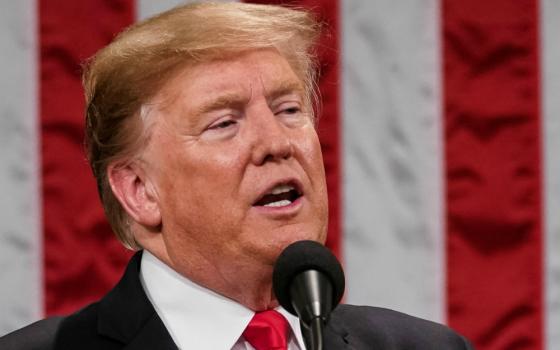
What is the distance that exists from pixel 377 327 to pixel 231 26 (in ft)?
1.59

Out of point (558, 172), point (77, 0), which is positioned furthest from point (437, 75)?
point (77, 0)

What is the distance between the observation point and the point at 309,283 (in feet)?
4.33

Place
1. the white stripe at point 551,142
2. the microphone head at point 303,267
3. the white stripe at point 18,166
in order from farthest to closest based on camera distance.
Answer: the white stripe at point 551,142 → the white stripe at point 18,166 → the microphone head at point 303,267

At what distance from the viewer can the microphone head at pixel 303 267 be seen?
1.33 m

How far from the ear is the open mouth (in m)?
0.16

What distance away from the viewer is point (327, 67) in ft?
7.56

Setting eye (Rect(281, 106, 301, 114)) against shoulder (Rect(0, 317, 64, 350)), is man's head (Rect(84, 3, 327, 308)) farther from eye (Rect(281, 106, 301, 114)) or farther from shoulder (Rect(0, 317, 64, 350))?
shoulder (Rect(0, 317, 64, 350))

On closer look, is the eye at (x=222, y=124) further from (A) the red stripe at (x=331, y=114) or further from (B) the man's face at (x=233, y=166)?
(A) the red stripe at (x=331, y=114)

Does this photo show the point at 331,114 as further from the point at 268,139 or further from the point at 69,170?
the point at 268,139

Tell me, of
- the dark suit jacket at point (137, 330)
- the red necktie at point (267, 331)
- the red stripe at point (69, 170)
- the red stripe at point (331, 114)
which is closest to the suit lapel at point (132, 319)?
the dark suit jacket at point (137, 330)

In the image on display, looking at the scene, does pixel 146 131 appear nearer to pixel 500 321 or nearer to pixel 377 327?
pixel 377 327

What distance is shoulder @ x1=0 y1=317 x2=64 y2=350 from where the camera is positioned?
5.36 ft

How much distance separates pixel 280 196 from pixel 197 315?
199mm

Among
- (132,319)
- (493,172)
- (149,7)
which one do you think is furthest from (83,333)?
(493,172)
